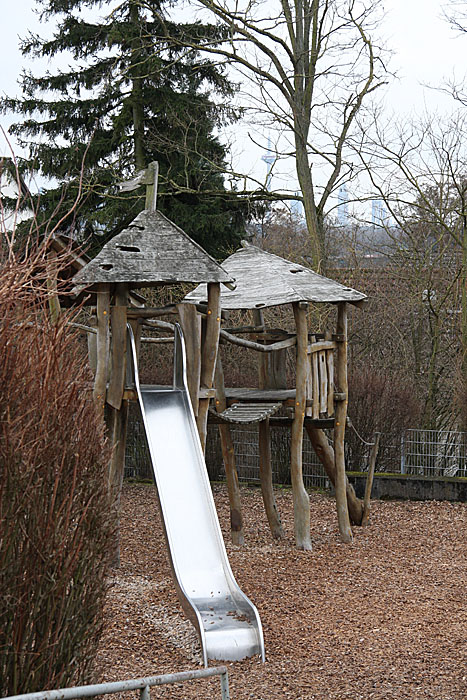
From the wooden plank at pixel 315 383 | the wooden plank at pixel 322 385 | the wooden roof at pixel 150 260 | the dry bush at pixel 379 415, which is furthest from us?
the dry bush at pixel 379 415

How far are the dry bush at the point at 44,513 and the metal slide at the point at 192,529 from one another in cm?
185

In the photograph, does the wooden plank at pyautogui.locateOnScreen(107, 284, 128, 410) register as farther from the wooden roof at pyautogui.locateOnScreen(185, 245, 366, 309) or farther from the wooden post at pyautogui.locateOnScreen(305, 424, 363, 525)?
the wooden post at pyautogui.locateOnScreen(305, 424, 363, 525)

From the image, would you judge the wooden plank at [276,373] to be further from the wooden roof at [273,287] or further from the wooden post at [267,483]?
the wooden roof at [273,287]

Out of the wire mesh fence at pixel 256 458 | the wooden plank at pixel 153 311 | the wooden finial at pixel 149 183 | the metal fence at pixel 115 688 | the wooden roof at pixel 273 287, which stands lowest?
the wire mesh fence at pixel 256 458

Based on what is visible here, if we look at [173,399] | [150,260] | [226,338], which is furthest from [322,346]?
[150,260]

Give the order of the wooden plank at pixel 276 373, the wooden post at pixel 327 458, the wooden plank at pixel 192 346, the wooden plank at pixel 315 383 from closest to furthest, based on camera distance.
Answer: the wooden plank at pixel 192 346 < the wooden plank at pixel 315 383 < the wooden post at pixel 327 458 < the wooden plank at pixel 276 373

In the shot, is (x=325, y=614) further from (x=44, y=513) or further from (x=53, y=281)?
(x=44, y=513)

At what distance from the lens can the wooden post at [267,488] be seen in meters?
9.15

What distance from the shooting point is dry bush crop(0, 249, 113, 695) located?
10.9 feet

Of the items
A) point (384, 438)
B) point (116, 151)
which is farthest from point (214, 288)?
point (116, 151)

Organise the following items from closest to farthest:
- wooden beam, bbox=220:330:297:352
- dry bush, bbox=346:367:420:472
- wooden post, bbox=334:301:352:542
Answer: wooden beam, bbox=220:330:297:352 → wooden post, bbox=334:301:352:542 → dry bush, bbox=346:367:420:472

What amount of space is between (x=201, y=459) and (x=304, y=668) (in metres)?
2.04

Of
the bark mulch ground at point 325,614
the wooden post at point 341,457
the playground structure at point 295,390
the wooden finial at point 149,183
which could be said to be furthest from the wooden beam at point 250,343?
the bark mulch ground at point 325,614

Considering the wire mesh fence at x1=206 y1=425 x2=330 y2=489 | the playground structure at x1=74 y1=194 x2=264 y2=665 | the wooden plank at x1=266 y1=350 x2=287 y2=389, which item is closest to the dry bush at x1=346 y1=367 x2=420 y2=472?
the wire mesh fence at x1=206 y1=425 x2=330 y2=489
